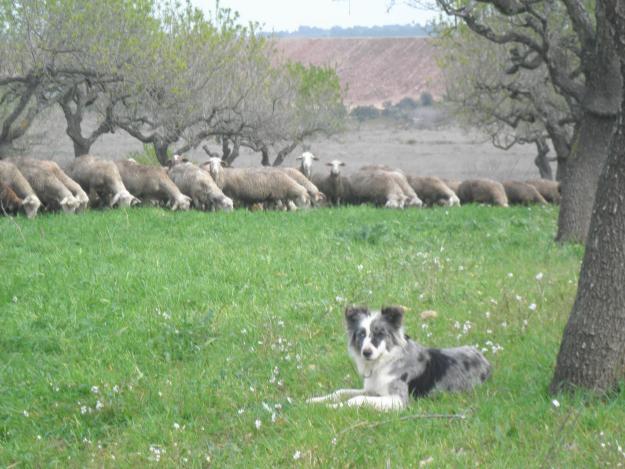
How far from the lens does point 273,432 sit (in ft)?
20.5

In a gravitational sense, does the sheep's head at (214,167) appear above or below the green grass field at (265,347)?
below

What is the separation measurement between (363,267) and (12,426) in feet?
18.9

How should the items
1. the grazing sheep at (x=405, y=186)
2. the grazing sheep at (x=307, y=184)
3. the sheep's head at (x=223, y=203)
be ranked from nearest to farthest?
1. the sheep's head at (x=223, y=203)
2. the grazing sheep at (x=307, y=184)
3. the grazing sheep at (x=405, y=186)

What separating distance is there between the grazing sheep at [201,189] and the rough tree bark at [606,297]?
53.0ft

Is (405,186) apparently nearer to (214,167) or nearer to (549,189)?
(549,189)

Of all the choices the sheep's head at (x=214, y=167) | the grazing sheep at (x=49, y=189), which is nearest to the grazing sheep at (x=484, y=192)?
the sheep's head at (x=214, y=167)

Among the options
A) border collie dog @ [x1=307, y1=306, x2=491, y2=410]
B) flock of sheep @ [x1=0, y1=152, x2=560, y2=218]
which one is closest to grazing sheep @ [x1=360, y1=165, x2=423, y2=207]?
flock of sheep @ [x1=0, y1=152, x2=560, y2=218]

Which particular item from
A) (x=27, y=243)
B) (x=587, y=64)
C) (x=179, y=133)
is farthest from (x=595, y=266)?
(x=179, y=133)

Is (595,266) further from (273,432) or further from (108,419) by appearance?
(108,419)

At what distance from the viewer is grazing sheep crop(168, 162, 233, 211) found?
870 inches

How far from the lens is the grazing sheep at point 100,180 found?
67.9ft

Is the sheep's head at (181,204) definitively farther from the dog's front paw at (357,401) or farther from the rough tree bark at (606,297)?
the rough tree bark at (606,297)

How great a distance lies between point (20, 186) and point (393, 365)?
14069 millimetres

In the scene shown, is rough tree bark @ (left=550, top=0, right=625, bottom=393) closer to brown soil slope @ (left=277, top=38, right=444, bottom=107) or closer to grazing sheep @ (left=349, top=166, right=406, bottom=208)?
grazing sheep @ (left=349, top=166, right=406, bottom=208)
